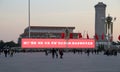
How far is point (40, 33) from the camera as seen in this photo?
159375mm

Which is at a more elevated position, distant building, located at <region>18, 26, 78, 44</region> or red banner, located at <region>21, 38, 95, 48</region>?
distant building, located at <region>18, 26, 78, 44</region>

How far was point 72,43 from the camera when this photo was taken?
111438 millimetres

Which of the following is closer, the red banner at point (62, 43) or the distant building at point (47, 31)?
the red banner at point (62, 43)

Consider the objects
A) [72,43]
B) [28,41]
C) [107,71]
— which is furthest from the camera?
[72,43]

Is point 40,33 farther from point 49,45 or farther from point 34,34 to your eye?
point 49,45

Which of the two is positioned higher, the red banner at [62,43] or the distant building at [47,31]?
the distant building at [47,31]

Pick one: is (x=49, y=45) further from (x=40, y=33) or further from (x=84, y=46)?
(x=40, y=33)

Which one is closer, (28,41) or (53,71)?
(53,71)

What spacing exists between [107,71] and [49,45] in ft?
295

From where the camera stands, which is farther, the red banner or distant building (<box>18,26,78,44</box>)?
distant building (<box>18,26,78,44</box>)

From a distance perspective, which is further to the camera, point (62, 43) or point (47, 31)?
point (47, 31)

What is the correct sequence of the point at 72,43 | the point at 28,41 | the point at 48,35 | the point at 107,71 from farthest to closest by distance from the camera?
the point at 48,35 < the point at 72,43 < the point at 28,41 < the point at 107,71

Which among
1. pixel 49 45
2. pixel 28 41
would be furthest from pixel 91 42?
pixel 28 41

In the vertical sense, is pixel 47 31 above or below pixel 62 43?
above
